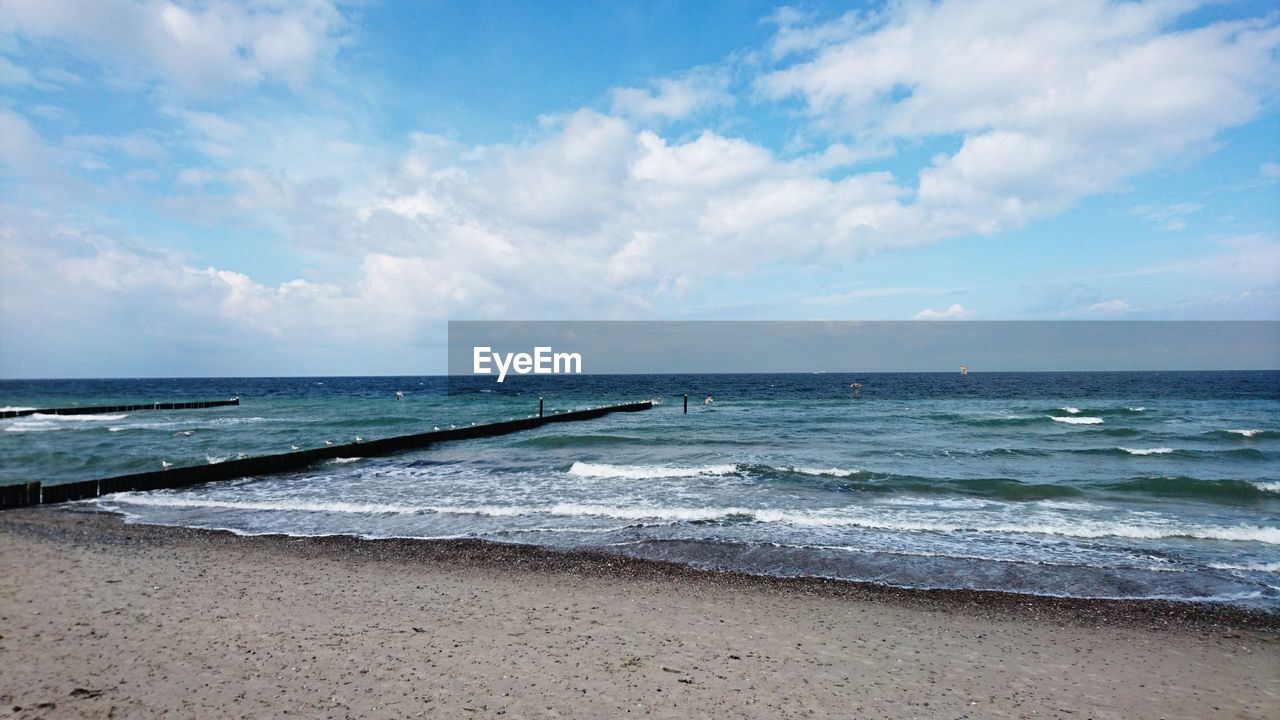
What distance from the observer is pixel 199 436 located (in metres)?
28.1

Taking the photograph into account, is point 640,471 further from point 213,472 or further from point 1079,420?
point 1079,420

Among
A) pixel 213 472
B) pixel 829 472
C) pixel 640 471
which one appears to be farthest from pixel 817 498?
pixel 213 472

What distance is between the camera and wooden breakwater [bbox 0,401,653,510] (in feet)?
43.1

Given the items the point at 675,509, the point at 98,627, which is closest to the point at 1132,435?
the point at 675,509

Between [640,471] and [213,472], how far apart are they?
11069 millimetres

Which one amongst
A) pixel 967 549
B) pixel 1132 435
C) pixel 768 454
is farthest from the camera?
pixel 1132 435

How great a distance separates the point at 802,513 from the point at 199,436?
27.3 meters

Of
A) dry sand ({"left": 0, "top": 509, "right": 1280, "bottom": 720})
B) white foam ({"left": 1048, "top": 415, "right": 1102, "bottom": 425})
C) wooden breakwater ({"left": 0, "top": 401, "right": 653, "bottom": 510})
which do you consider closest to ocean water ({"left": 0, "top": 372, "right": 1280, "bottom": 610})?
wooden breakwater ({"left": 0, "top": 401, "right": 653, "bottom": 510})

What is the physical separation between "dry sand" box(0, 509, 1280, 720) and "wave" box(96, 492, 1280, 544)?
141 inches

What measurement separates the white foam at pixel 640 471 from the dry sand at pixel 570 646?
8712 millimetres

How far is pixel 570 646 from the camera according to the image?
20.3 ft

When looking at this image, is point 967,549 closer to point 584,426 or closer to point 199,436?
point 584,426

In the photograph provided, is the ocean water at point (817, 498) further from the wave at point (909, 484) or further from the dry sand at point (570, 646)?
the dry sand at point (570, 646)

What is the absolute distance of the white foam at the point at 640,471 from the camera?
1789 cm
